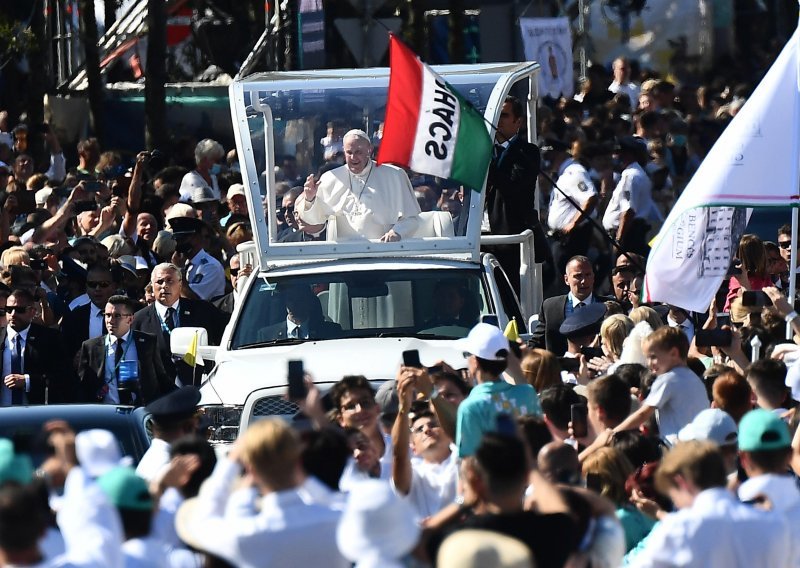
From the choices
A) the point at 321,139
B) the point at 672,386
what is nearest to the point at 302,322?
the point at 321,139

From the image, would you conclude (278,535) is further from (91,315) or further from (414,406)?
(91,315)

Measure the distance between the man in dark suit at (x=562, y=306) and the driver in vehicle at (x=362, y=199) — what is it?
1251 millimetres

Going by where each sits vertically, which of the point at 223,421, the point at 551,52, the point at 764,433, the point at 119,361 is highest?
the point at 551,52

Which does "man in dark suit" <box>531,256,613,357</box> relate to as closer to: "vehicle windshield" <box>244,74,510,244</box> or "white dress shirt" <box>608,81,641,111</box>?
"vehicle windshield" <box>244,74,510,244</box>

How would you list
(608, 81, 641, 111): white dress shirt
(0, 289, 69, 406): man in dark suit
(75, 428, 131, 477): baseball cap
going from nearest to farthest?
(75, 428, 131, 477): baseball cap < (0, 289, 69, 406): man in dark suit < (608, 81, 641, 111): white dress shirt

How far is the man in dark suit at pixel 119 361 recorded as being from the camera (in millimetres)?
13469

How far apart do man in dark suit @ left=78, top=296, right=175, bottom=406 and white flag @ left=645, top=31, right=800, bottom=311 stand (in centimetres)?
385

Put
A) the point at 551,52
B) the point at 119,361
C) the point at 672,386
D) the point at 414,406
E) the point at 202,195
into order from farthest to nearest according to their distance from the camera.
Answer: the point at 551,52 < the point at 202,195 < the point at 119,361 < the point at 672,386 < the point at 414,406

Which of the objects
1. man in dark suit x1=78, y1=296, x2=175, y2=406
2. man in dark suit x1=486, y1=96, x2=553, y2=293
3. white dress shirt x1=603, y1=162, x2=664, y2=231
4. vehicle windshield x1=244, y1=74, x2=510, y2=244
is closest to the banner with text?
white dress shirt x1=603, y1=162, x2=664, y2=231

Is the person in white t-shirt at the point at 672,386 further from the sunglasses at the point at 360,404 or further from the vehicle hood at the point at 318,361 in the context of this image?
the vehicle hood at the point at 318,361

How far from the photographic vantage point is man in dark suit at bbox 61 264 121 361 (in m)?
14.9

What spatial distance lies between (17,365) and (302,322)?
2.24 metres

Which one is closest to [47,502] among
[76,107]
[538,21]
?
[538,21]

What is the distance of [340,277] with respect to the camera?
13.4 meters
